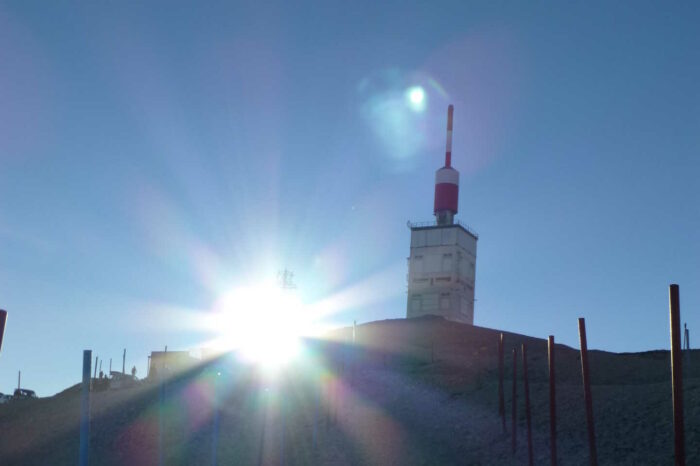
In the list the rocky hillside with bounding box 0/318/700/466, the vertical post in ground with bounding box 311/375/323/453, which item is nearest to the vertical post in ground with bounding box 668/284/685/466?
the rocky hillside with bounding box 0/318/700/466

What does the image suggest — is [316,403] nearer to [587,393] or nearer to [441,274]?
[587,393]

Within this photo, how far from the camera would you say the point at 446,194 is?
9550cm

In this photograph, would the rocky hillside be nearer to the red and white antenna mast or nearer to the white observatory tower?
the white observatory tower

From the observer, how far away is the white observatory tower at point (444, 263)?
9144 centimetres

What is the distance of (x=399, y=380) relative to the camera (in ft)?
180

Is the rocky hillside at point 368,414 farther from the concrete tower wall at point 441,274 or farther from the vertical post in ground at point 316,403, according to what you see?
the concrete tower wall at point 441,274

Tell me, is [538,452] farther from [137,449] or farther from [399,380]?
[137,449]

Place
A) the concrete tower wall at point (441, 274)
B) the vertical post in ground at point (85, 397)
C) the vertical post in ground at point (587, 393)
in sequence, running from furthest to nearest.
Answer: the concrete tower wall at point (441, 274)
the vertical post in ground at point (587, 393)
the vertical post in ground at point (85, 397)

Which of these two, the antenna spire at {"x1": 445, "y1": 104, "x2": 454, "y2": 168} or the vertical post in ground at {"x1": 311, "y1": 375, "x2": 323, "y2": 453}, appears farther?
the antenna spire at {"x1": 445, "y1": 104, "x2": 454, "y2": 168}

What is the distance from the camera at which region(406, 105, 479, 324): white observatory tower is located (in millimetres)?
91438

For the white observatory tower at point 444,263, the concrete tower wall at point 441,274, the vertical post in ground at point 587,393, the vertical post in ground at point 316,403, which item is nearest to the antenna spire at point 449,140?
the white observatory tower at point 444,263

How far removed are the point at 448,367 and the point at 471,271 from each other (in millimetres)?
39143

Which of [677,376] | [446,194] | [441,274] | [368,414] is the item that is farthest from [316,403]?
[446,194]

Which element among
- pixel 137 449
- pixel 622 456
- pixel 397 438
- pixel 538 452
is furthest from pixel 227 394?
pixel 622 456
